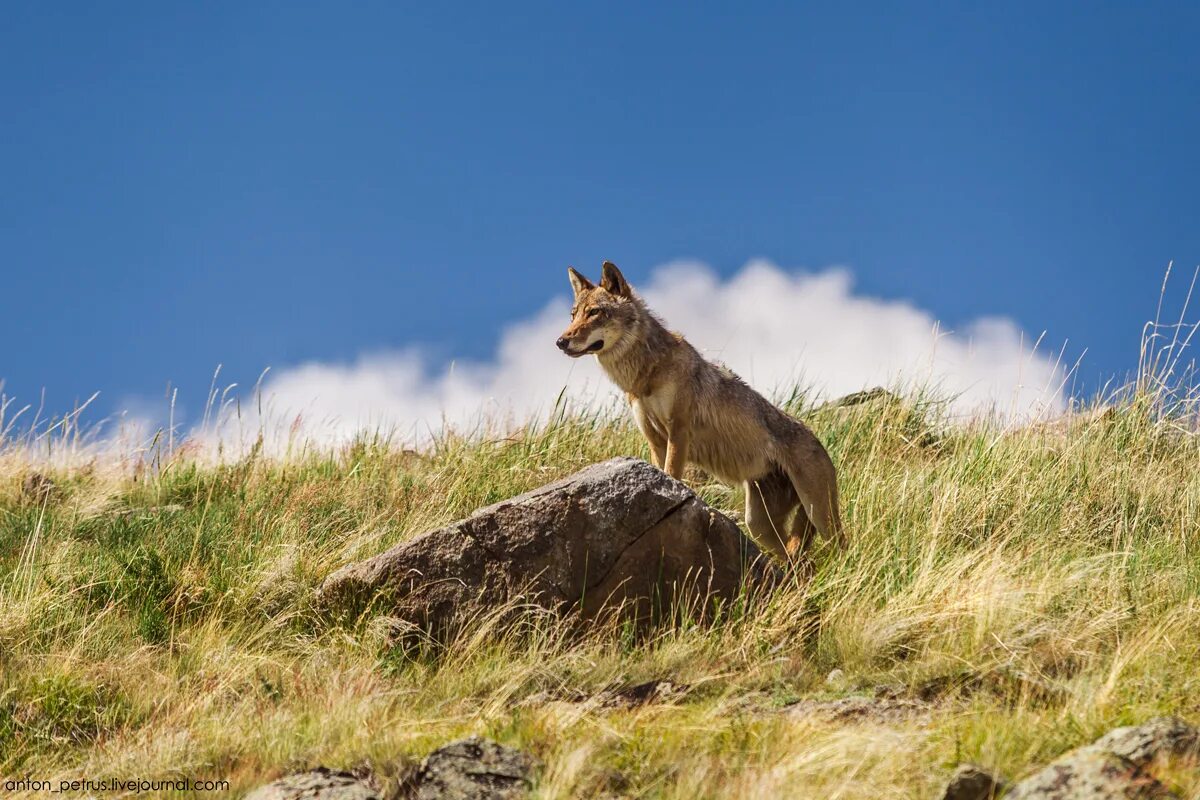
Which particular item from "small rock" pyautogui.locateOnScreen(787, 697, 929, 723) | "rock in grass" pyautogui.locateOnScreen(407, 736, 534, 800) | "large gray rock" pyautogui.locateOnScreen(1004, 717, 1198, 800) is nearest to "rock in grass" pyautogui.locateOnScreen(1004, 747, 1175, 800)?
"large gray rock" pyautogui.locateOnScreen(1004, 717, 1198, 800)

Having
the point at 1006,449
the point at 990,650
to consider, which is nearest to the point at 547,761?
the point at 990,650

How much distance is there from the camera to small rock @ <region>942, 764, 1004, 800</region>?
457 cm

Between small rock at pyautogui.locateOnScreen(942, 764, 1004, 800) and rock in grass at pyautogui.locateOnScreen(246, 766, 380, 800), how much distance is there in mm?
2431

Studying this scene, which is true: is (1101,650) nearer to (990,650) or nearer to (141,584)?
(990,650)

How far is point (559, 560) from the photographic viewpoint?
7266mm

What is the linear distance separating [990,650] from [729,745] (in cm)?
206

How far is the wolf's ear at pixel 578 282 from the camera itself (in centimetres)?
895

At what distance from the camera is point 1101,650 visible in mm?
6785

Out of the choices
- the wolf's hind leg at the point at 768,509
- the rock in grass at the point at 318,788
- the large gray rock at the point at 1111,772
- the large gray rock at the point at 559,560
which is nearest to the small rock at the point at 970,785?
the large gray rock at the point at 1111,772

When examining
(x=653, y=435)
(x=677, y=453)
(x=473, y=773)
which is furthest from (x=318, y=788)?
(x=653, y=435)

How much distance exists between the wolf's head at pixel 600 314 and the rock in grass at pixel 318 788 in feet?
13.0

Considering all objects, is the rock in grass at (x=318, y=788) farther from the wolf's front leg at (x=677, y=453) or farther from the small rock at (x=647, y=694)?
the wolf's front leg at (x=677, y=453)

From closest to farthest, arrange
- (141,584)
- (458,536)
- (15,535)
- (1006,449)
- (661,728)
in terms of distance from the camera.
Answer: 1. (661,728)
2. (458,536)
3. (141,584)
4. (15,535)
5. (1006,449)

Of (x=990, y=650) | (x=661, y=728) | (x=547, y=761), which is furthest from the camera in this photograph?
(x=990, y=650)
